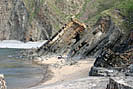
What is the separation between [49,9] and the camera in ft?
338

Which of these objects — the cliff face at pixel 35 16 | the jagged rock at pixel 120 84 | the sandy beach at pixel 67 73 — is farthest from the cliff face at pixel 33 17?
the jagged rock at pixel 120 84

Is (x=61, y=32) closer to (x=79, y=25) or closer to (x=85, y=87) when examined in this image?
(x=79, y=25)

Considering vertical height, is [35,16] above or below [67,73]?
above

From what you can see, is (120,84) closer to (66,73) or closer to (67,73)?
(67,73)

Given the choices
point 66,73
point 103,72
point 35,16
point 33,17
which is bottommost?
point 66,73

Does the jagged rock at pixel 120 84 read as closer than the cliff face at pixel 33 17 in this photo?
Yes

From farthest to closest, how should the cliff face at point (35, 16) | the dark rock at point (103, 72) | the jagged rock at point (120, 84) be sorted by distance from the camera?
the cliff face at point (35, 16) < the dark rock at point (103, 72) < the jagged rock at point (120, 84)

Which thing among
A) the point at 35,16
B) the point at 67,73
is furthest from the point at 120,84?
the point at 35,16

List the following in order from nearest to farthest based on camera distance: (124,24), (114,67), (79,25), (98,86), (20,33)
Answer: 1. (98,86)
2. (114,67)
3. (124,24)
4. (79,25)
5. (20,33)

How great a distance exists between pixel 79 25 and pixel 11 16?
60.3 m

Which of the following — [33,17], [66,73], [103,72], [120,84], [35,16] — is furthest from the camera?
[35,16]

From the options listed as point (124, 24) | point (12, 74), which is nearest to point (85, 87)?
point (12, 74)

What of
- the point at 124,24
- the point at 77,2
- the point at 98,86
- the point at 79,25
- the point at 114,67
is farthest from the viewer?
the point at 77,2

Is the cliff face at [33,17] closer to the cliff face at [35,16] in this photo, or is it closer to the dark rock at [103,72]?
the cliff face at [35,16]
